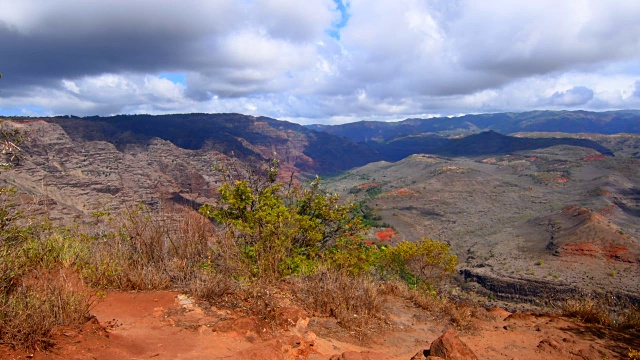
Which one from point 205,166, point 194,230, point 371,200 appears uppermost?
point 194,230

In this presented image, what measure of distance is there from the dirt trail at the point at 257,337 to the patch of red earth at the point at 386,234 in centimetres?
4132

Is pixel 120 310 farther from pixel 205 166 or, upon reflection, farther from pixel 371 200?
pixel 205 166

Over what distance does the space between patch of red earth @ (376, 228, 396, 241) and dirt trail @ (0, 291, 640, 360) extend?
1627 inches

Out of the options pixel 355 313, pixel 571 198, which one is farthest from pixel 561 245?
pixel 355 313

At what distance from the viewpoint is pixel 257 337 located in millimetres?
4715

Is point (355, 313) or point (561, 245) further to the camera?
point (561, 245)

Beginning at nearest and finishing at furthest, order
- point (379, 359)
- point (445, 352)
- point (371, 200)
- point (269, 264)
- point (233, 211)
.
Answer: point (379, 359)
point (445, 352)
point (269, 264)
point (233, 211)
point (371, 200)

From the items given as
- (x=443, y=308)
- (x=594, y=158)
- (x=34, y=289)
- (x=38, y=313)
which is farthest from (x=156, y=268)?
(x=594, y=158)

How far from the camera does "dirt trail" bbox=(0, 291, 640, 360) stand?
12.9 ft

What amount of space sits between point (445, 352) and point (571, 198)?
242 feet

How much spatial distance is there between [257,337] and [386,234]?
153 feet

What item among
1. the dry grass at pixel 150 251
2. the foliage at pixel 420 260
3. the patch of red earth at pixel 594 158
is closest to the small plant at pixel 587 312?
the dry grass at pixel 150 251

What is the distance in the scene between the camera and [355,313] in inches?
246

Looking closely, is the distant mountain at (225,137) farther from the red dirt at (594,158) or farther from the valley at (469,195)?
the red dirt at (594,158)
